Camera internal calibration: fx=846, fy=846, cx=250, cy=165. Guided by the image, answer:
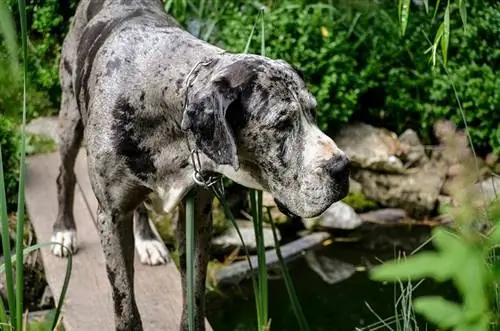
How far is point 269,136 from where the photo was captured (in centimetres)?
225

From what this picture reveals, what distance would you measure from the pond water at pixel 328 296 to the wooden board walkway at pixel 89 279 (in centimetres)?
56

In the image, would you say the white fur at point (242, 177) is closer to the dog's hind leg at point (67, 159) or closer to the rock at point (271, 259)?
the dog's hind leg at point (67, 159)

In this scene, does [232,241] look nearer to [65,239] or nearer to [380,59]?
[65,239]

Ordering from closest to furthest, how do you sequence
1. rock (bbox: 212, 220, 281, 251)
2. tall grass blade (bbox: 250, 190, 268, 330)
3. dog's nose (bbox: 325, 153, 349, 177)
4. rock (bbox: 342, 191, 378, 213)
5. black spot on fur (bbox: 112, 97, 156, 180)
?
dog's nose (bbox: 325, 153, 349, 177), tall grass blade (bbox: 250, 190, 268, 330), black spot on fur (bbox: 112, 97, 156, 180), rock (bbox: 212, 220, 281, 251), rock (bbox: 342, 191, 378, 213)

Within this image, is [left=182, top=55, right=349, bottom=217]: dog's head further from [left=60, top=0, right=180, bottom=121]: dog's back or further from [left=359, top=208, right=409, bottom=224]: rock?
[left=359, top=208, right=409, bottom=224]: rock

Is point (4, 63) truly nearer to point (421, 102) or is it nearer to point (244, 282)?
point (244, 282)

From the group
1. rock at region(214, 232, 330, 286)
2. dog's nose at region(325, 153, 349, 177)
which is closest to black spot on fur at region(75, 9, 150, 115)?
dog's nose at region(325, 153, 349, 177)

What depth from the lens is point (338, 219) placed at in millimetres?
5020

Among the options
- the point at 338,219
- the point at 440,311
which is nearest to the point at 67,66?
the point at 338,219

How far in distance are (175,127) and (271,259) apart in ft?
7.29

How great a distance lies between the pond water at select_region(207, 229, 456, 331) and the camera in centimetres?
407

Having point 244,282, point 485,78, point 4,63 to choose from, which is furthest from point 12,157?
point 485,78

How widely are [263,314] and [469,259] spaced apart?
163cm

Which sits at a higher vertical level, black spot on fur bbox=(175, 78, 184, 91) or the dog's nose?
black spot on fur bbox=(175, 78, 184, 91)
